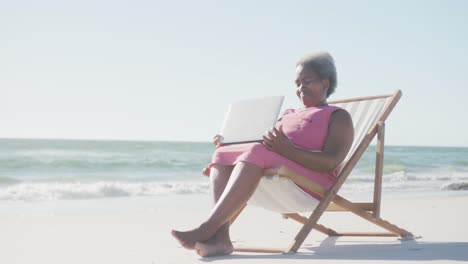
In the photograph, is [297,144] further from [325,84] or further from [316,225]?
[316,225]

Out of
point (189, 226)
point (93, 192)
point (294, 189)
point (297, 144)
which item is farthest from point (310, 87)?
point (93, 192)

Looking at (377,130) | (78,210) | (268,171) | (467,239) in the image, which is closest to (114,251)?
(268,171)

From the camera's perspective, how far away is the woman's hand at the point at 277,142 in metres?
3.33

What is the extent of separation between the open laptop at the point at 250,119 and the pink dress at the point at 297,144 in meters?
0.08

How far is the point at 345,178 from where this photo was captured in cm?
357

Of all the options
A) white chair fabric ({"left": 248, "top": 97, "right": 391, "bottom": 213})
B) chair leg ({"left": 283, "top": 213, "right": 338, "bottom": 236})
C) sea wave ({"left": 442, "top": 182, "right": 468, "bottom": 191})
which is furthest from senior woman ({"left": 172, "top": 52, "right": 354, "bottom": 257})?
sea wave ({"left": 442, "top": 182, "right": 468, "bottom": 191})

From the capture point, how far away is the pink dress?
332cm

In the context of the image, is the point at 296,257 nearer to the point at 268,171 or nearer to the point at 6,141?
the point at 268,171

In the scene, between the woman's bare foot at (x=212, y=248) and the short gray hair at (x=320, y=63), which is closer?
the woman's bare foot at (x=212, y=248)

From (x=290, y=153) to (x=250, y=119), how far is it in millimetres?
302

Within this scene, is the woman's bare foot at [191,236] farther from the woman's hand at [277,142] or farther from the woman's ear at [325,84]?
the woman's ear at [325,84]

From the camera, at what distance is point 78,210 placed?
7230mm

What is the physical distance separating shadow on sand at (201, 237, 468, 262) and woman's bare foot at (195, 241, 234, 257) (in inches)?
1.0

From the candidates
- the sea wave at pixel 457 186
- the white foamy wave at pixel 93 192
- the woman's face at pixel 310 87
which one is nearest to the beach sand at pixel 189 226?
the woman's face at pixel 310 87
